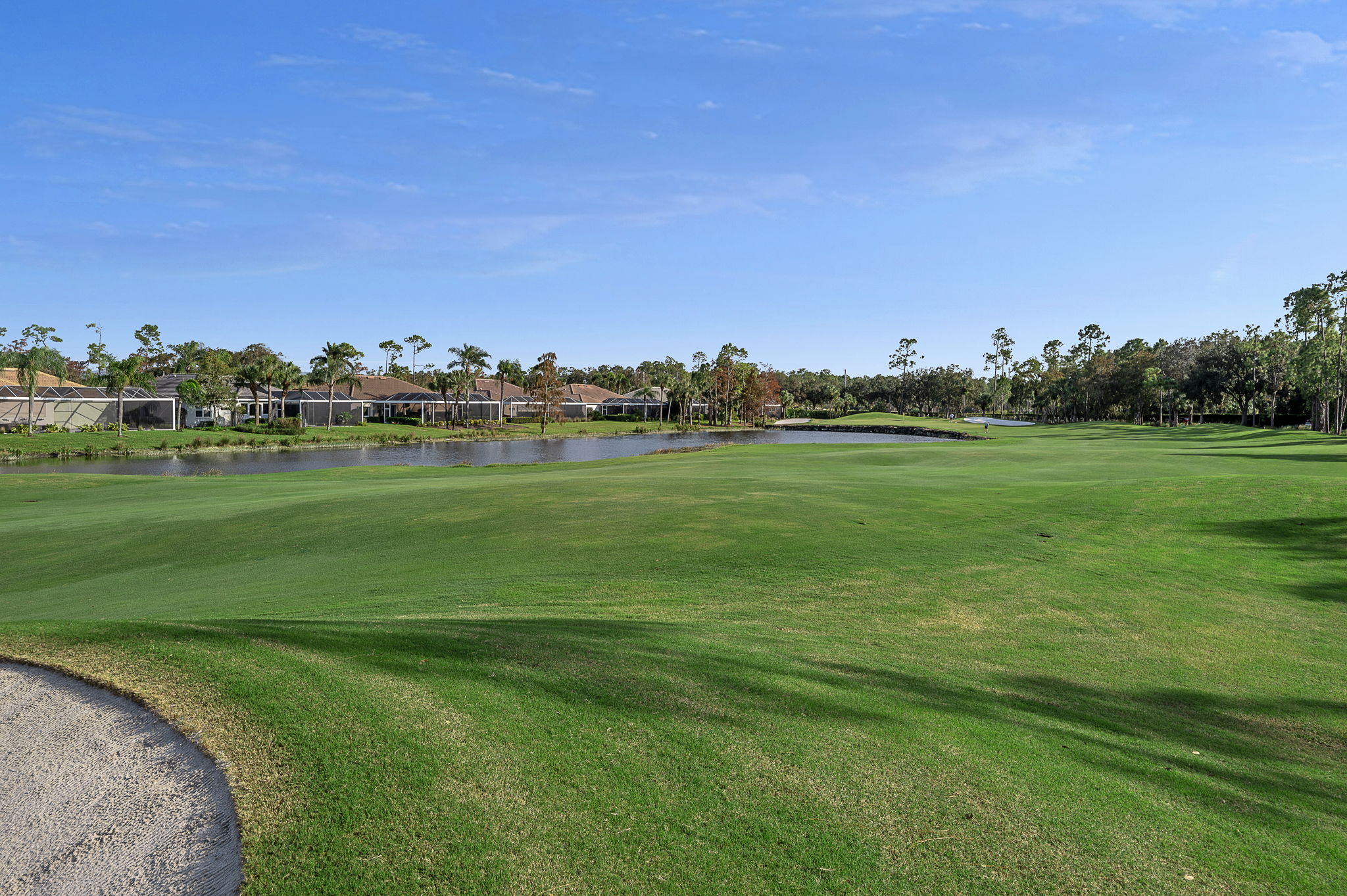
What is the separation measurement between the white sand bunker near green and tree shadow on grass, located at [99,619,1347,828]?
1671 millimetres

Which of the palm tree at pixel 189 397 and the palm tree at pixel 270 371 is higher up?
the palm tree at pixel 270 371

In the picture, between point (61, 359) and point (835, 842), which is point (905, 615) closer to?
point (835, 842)

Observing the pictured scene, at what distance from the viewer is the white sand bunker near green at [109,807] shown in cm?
441

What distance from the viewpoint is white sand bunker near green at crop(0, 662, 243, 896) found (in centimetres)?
441

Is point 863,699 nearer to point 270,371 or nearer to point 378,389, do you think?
point 270,371

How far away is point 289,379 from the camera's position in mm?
93875

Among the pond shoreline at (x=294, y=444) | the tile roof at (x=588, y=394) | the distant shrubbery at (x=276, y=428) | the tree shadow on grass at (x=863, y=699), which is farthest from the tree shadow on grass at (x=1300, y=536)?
the tile roof at (x=588, y=394)

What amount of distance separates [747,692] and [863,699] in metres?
1.16

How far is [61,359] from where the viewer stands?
249 ft

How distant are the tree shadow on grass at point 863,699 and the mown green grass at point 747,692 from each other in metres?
0.04

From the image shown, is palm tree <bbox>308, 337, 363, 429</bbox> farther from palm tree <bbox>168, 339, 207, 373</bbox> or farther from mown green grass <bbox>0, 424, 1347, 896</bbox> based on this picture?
mown green grass <bbox>0, 424, 1347, 896</bbox>

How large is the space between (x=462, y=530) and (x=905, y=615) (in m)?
11.3

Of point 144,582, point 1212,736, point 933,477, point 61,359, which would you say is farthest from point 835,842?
point 61,359

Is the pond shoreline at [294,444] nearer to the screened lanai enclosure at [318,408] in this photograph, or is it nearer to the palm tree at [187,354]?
the screened lanai enclosure at [318,408]
